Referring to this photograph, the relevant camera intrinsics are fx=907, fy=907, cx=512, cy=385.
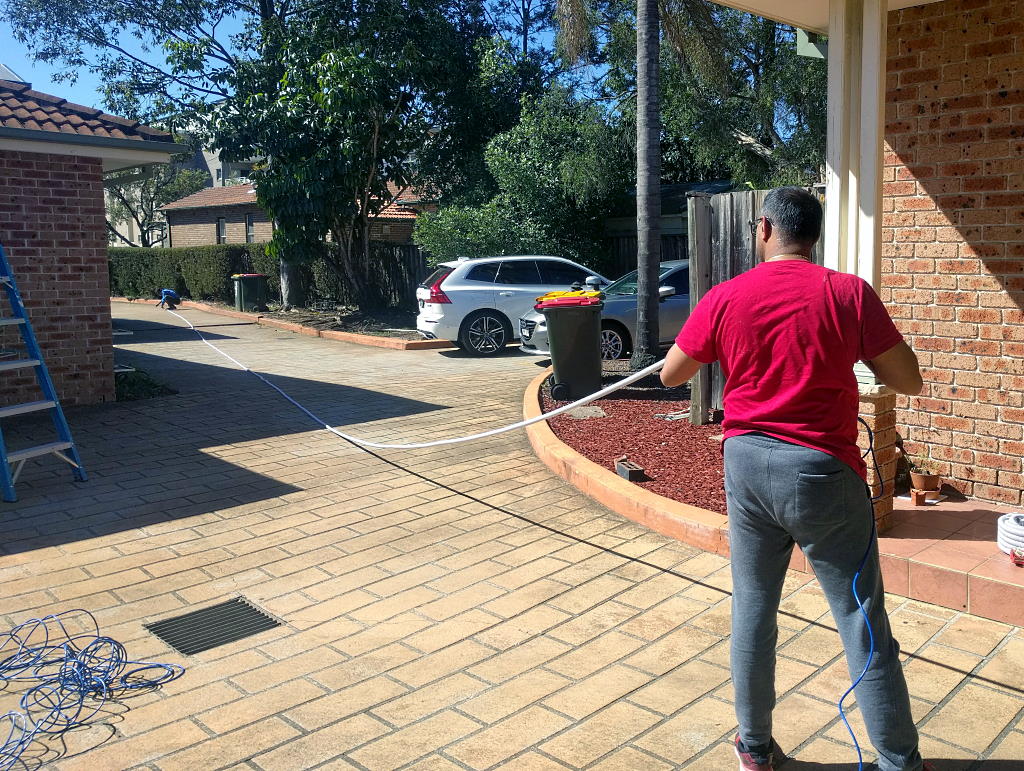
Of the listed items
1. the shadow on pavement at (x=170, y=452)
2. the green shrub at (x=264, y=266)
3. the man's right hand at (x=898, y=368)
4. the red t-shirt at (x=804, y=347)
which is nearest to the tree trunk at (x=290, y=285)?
the green shrub at (x=264, y=266)

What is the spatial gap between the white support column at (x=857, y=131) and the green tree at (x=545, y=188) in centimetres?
1404

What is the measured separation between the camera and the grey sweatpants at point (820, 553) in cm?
280

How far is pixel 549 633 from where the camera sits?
430cm

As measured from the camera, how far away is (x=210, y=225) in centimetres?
3975

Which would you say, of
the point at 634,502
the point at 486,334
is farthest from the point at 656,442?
the point at 486,334

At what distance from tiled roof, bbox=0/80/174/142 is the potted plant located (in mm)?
8330

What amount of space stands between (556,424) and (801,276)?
550cm

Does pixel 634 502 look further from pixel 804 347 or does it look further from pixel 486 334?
pixel 486 334

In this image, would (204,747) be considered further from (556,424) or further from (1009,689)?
(556,424)

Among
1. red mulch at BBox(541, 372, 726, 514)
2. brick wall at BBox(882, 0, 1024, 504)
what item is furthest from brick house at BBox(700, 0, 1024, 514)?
red mulch at BBox(541, 372, 726, 514)

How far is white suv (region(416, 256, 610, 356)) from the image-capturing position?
15180 millimetres

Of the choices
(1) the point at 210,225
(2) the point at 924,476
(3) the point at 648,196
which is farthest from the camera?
(1) the point at 210,225

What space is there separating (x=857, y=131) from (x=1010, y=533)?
2212 millimetres

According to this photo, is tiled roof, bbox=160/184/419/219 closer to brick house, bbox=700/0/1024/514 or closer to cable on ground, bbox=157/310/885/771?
cable on ground, bbox=157/310/885/771
